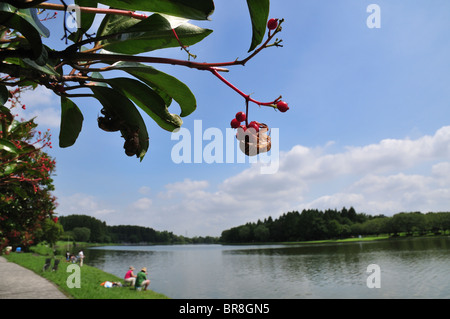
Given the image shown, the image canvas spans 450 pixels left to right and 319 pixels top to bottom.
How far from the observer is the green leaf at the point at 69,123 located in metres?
1.20

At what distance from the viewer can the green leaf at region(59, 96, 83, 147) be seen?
120cm

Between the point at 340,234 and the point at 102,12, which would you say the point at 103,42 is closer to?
the point at 102,12

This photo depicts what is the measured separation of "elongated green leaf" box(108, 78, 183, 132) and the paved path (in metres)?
11.6

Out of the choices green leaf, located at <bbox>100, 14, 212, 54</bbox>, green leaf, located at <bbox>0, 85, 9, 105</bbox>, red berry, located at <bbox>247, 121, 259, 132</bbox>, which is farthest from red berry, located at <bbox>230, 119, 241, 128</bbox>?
green leaf, located at <bbox>0, 85, 9, 105</bbox>

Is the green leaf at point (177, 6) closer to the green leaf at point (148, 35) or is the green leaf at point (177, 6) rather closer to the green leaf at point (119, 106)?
the green leaf at point (148, 35)

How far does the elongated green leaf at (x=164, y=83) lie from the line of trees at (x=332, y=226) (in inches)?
3911

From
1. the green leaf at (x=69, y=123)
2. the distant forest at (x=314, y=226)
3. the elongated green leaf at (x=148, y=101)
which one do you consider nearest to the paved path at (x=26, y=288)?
the green leaf at (x=69, y=123)

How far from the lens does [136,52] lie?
3.40 ft

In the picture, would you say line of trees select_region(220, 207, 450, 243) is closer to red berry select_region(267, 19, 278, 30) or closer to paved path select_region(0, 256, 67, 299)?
paved path select_region(0, 256, 67, 299)

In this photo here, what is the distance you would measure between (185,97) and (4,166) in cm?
270

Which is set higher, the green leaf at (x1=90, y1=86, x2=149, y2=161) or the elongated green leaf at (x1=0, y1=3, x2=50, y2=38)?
the elongated green leaf at (x1=0, y1=3, x2=50, y2=38)

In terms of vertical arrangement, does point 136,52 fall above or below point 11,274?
above

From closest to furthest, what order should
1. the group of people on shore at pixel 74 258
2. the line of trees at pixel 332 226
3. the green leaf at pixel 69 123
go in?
1. the green leaf at pixel 69 123
2. the group of people on shore at pixel 74 258
3. the line of trees at pixel 332 226

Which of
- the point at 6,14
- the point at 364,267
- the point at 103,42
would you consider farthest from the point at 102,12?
the point at 364,267
